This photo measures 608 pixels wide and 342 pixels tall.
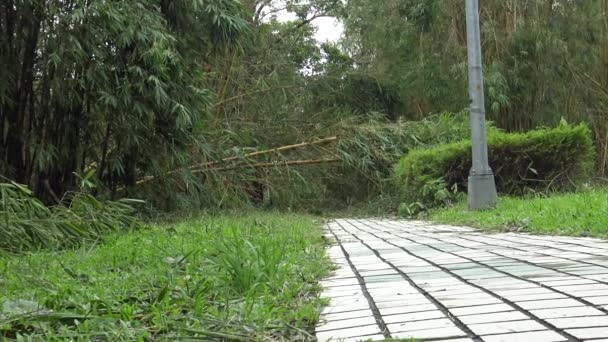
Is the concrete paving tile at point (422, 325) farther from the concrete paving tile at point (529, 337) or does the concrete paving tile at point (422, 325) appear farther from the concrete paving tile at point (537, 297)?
the concrete paving tile at point (537, 297)

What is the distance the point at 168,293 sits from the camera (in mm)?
2471

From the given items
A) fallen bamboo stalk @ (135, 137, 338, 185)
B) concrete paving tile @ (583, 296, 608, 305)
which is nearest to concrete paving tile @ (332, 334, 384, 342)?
concrete paving tile @ (583, 296, 608, 305)

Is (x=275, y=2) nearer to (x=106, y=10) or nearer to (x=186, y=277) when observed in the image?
(x=106, y=10)

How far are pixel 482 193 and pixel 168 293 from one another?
6045 millimetres

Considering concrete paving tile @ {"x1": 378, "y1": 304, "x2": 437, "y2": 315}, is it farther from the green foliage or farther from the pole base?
the pole base

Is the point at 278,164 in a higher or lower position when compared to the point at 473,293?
higher

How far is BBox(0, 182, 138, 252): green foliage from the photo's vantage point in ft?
15.7

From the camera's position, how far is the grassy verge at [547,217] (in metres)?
4.88

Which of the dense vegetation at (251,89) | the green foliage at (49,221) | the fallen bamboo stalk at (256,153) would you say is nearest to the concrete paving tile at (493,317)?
the green foliage at (49,221)

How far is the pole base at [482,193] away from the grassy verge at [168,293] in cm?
426

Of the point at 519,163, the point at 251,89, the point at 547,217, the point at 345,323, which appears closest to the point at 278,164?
the point at 251,89

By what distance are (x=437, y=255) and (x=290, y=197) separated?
748 cm

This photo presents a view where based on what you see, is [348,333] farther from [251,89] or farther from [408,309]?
[251,89]

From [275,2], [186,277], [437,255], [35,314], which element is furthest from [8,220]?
[275,2]
